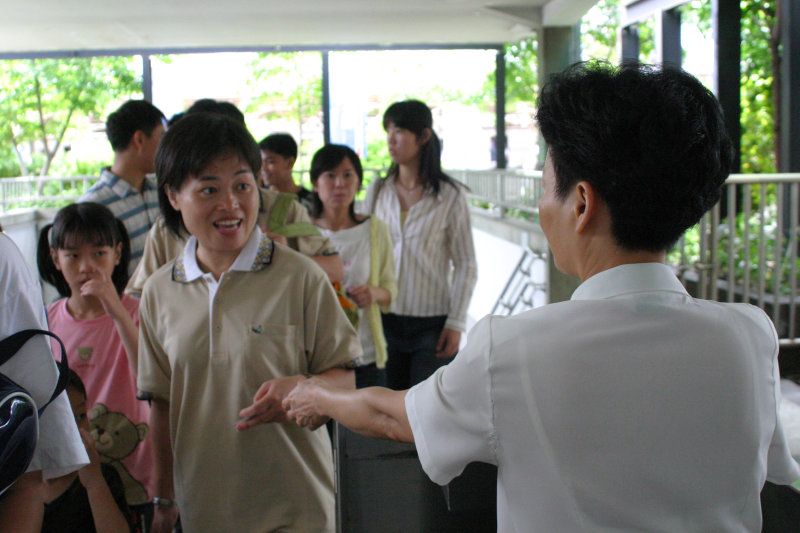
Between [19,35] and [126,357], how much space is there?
10071 mm

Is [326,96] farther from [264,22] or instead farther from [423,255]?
[423,255]

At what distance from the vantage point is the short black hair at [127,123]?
2877 millimetres

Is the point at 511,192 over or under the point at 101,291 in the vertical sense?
over

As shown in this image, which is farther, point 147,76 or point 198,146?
point 147,76

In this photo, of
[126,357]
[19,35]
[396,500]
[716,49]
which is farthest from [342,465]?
[19,35]

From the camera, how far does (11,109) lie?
14352mm

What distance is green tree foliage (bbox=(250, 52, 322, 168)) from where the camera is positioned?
599 inches

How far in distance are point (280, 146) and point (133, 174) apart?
75cm

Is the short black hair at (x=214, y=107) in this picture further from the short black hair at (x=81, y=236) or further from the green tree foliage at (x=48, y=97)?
the green tree foliage at (x=48, y=97)

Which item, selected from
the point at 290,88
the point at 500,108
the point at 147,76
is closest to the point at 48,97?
the point at 147,76

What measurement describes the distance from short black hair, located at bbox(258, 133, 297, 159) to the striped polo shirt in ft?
2.23

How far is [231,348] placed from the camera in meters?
1.62

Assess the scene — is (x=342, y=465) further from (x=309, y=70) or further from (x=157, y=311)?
(x=309, y=70)

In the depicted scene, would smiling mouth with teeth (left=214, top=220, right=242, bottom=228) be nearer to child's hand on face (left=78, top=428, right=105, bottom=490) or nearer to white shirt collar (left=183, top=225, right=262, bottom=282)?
white shirt collar (left=183, top=225, right=262, bottom=282)
